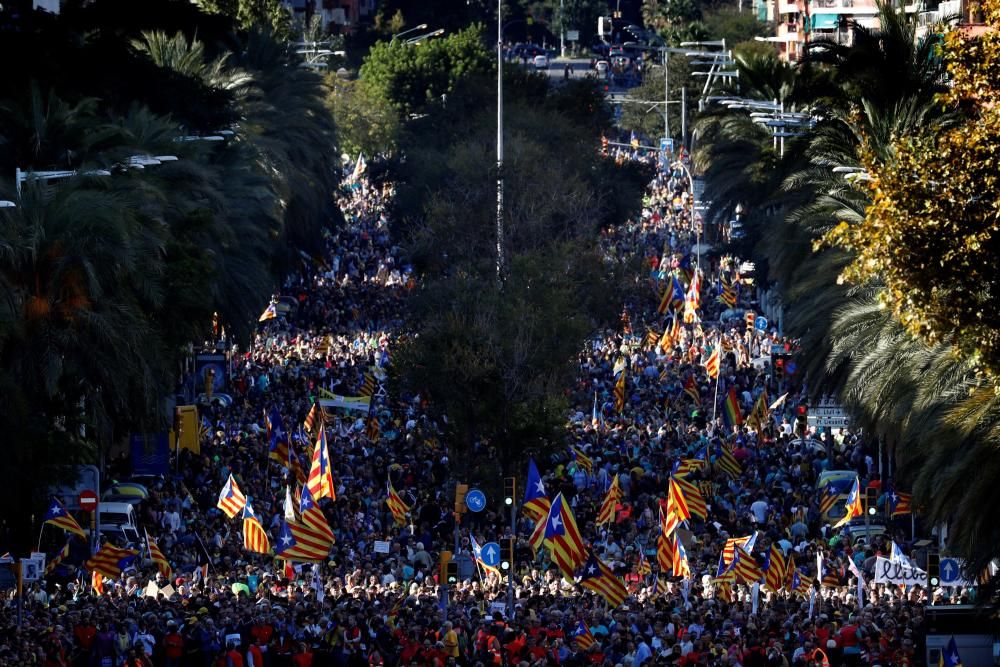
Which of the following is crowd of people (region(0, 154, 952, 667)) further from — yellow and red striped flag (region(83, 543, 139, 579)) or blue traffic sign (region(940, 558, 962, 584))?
blue traffic sign (region(940, 558, 962, 584))

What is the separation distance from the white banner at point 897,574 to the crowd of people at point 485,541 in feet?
0.64

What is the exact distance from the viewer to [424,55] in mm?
112750

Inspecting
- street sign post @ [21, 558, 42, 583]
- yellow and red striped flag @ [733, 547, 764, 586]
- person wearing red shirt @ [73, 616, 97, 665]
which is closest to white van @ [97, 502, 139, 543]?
street sign post @ [21, 558, 42, 583]

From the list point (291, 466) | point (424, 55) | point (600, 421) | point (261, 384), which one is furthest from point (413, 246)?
point (424, 55)

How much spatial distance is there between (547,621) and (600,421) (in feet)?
65.0

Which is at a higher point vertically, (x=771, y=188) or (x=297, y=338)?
(x=771, y=188)

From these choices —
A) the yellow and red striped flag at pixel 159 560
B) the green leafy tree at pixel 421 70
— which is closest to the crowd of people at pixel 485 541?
the yellow and red striped flag at pixel 159 560

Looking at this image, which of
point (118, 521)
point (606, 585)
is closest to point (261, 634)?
point (606, 585)

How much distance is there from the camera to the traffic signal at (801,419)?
4825cm

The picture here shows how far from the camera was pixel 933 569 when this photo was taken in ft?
104

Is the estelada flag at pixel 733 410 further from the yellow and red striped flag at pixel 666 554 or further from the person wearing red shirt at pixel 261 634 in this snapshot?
the person wearing red shirt at pixel 261 634

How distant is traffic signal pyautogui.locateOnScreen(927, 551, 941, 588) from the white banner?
630 mm

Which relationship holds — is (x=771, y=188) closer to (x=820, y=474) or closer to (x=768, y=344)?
(x=768, y=344)

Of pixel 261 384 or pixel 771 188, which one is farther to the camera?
pixel 771 188
